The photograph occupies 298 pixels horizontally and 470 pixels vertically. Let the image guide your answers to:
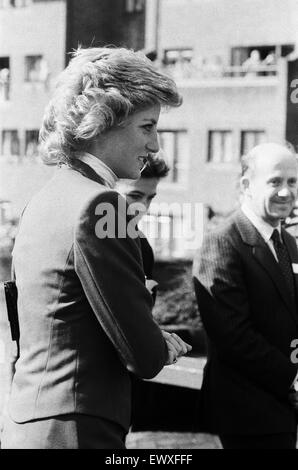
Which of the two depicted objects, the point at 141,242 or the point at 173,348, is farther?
the point at 141,242

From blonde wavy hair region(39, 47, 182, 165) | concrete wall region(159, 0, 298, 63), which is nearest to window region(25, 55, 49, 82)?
concrete wall region(159, 0, 298, 63)

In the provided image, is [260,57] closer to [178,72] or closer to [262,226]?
[178,72]

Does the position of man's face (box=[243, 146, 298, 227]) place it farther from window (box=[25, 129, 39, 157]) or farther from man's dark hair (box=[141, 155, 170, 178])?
window (box=[25, 129, 39, 157])

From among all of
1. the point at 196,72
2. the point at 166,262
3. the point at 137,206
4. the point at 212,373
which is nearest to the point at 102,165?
the point at 137,206

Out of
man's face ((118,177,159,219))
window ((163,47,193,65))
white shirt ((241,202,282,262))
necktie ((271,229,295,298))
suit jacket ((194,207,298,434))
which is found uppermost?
window ((163,47,193,65))

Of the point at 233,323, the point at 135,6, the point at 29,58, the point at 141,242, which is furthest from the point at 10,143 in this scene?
the point at 233,323

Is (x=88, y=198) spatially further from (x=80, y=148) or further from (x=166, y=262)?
(x=166, y=262)

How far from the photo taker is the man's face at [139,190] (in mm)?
2264

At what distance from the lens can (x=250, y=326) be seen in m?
2.10

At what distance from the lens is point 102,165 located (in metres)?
1.43

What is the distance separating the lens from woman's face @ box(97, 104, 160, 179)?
1437mm

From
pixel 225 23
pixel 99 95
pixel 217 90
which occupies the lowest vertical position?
pixel 99 95

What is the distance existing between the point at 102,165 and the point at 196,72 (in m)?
3.47

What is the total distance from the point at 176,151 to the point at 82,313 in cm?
296
